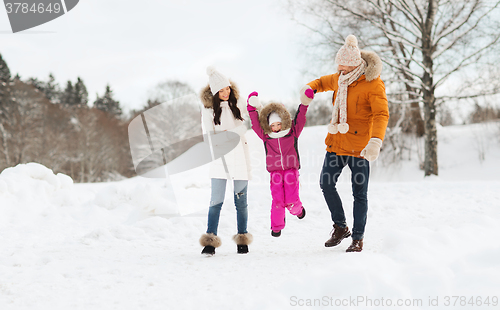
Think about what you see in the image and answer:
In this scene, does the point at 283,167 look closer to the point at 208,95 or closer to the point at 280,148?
the point at 280,148

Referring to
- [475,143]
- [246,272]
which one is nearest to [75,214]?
[246,272]

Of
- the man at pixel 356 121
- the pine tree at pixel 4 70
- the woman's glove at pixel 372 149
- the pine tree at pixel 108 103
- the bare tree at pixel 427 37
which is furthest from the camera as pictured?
the pine tree at pixel 108 103

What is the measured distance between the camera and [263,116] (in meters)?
3.43

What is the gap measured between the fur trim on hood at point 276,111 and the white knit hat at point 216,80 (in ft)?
1.53

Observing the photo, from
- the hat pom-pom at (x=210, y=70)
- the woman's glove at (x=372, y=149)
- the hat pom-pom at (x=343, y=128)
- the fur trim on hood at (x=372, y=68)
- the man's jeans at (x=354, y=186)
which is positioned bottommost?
the man's jeans at (x=354, y=186)

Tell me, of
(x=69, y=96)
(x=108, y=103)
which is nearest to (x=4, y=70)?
(x=69, y=96)

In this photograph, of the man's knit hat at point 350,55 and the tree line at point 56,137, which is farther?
the tree line at point 56,137

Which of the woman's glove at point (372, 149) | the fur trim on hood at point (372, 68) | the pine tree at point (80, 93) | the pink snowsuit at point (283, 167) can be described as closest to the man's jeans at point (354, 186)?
the woman's glove at point (372, 149)

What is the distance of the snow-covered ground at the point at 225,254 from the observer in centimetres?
198

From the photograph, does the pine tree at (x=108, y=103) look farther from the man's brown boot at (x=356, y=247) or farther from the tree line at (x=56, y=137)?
the man's brown boot at (x=356, y=247)

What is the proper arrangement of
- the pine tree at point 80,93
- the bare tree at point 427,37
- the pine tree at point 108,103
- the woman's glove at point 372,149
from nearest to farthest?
the woman's glove at point 372,149 → the bare tree at point 427,37 → the pine tree at point 80,93 → the pine tree at point 108,103

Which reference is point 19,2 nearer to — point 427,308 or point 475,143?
point 427,308

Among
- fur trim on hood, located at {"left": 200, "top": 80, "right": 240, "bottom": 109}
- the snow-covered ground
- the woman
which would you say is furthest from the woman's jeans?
fur trim on hood, located at {"left": 200, "top": 80, "right": 240, "bottom": 109}

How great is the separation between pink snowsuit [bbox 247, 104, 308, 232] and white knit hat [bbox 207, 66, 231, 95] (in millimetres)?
364
